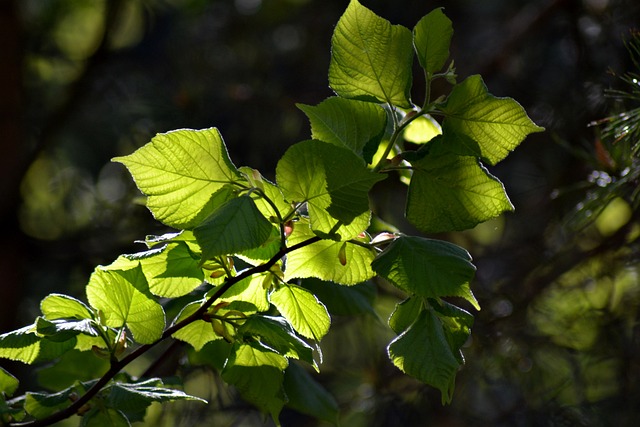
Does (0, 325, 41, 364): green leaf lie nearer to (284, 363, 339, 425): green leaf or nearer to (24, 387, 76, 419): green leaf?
(24, 387, 76, 419): green leaf

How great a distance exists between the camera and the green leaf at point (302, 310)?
0.43 m

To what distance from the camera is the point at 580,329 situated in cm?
136

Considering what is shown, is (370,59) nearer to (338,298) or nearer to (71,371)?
(338,298)

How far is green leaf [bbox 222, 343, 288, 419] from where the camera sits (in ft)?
1.47

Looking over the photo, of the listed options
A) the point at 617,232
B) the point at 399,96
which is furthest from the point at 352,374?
the point at 399,96

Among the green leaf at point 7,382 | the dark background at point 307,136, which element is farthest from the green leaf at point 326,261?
the dark background at point 307,136

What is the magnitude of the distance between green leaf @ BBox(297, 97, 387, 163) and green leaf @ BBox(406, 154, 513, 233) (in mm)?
29

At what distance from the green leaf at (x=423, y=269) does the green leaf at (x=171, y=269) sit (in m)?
0.10

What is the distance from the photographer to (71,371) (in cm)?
62

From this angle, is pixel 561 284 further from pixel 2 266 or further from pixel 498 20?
pixel 2 266

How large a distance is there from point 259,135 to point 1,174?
1.74 feet

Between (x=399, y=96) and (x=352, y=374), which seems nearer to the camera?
(x=399, y=96)

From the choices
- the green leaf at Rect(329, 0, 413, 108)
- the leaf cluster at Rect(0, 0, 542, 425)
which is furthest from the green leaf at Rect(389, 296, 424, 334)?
the green leaf at Rect(329, 0, 413, 108)

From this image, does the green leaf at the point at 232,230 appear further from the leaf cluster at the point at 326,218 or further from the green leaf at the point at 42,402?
the green leaf at the point at 42,402
